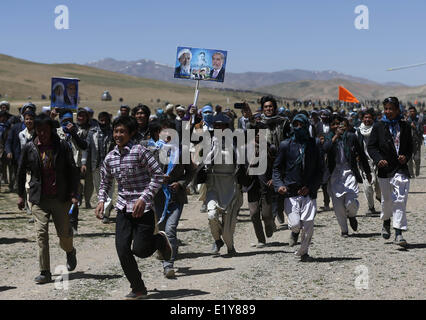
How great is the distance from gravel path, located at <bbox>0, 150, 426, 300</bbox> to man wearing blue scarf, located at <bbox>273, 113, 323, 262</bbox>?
567 millimetres

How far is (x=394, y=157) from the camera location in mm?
9617

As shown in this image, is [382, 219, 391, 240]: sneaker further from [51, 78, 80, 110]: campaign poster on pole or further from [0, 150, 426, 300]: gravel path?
[51, 78, 80, 110]: campaign poster on pole

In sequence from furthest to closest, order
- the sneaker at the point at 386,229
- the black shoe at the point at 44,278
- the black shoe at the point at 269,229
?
1. the black shoe at the point at 269,229
2. the sneaker at the point at 386,229
3. the black shoe at the point at 44,278

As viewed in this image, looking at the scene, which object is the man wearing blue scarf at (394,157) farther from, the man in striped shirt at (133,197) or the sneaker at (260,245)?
the man in striped shirt at (133,197)

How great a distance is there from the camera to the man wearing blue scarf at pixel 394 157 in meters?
9.57

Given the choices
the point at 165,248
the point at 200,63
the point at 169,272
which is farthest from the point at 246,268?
the point at 200,63

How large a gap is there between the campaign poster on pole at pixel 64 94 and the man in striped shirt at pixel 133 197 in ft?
23.7

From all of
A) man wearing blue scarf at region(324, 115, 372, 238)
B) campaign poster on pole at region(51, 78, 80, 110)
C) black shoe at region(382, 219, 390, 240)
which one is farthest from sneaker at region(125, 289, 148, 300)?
campaign poster on pole at region(51, 78, 80, 110)

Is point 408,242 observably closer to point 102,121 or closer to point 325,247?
point 325,247

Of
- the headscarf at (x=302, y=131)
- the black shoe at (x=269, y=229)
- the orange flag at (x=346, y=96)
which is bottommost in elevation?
the black shoe at (x=269, y=229)

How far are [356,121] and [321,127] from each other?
15.6 ft

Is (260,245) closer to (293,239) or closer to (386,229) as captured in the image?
(293,239)

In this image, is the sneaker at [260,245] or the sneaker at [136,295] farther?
the sneaker at [260,245]

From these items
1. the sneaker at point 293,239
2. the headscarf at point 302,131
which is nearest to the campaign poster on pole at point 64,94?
the sneaker at point 293,239
